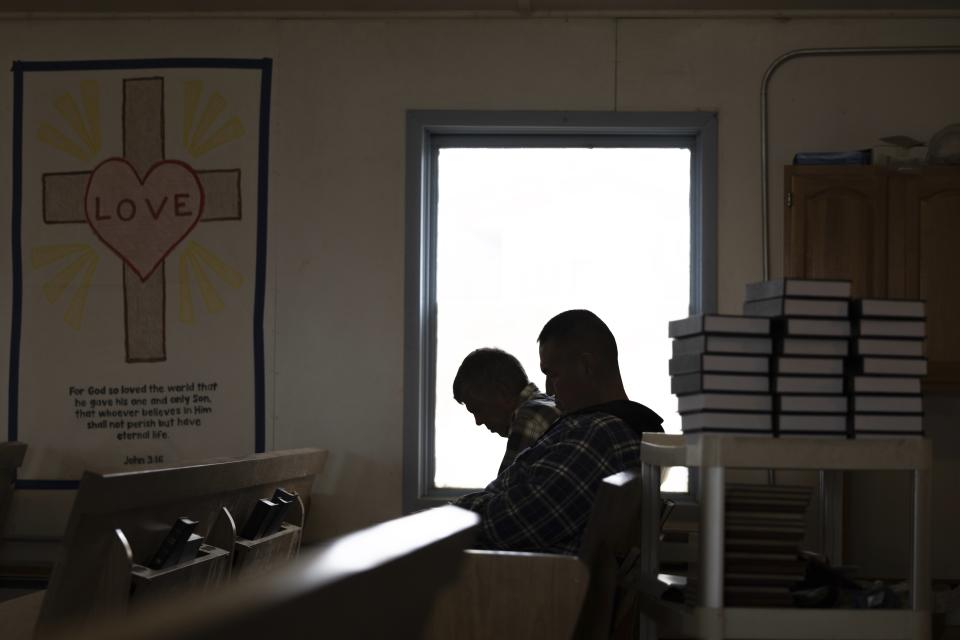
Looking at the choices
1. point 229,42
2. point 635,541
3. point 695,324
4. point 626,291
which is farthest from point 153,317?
point 695,324

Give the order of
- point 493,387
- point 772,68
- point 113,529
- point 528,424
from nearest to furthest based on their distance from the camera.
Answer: point 113,529, point 528,424, point 493,387, point 772,68

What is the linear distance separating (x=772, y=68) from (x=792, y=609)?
9.94 ft

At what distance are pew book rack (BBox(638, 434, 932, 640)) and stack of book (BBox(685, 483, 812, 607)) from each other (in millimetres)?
97

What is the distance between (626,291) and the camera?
187 inches

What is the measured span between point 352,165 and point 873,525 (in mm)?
2479

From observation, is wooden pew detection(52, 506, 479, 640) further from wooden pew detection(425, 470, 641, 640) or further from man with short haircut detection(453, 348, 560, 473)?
man with short haircut detection(453, 348, 560, 473)

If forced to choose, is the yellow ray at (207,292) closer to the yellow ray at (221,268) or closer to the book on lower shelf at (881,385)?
the yellow ray at (221,268)

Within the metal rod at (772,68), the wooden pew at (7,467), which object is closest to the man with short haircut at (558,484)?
the metal rod at (772,68)

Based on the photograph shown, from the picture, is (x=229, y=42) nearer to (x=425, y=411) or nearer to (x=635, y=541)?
(x=425, y=411)

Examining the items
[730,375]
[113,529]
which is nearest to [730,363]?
[730,375]

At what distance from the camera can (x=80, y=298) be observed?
15.5 ft

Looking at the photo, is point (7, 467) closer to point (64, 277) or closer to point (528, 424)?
point (64, 277)

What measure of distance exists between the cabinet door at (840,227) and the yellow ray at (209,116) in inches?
90.7

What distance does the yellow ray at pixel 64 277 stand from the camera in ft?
15.5
